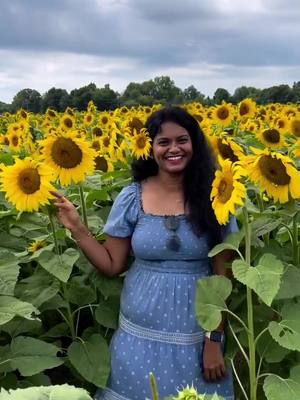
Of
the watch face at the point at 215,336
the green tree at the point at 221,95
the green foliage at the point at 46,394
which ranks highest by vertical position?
the green foliage at the point at 46,394

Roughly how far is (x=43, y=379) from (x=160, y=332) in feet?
1.77

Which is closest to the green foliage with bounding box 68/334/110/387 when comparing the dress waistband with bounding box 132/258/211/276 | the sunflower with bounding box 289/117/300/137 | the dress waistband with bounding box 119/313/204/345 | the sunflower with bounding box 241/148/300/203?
the dress waistband with bounding box 119/313/204/345

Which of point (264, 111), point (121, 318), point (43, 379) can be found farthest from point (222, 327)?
point (264, 111)

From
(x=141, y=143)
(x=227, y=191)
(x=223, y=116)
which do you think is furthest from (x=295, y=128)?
(x=227, y=191)

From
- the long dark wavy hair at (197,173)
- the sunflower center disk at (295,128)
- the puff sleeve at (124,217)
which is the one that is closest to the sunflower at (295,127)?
the sunflower center disk at (295,128)

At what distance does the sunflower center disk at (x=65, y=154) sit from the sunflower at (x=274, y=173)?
890 millimetres

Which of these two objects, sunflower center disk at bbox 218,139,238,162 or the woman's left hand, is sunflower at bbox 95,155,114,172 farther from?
the woman's left hand

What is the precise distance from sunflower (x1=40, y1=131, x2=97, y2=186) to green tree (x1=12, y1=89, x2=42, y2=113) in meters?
17.2

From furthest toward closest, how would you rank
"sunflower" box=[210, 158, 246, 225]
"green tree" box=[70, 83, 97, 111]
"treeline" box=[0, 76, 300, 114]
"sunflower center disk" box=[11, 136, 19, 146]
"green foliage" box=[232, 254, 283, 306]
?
"green tree" box=[70, 83, 97, 111] → "treeline" box=[0, 76, 300, 114] → "sunflower center disk" box=[11, 136, 19, 146] → "sunflower" box=[210, 158, 246, 225] → "green foliage" box=[232, 254, 283, 306]

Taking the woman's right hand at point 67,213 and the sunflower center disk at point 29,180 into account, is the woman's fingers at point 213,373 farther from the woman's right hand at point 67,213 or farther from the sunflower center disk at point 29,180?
the sunflower center disk at point 29,180

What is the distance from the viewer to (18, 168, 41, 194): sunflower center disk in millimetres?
2748

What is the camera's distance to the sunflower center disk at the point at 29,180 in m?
2.75

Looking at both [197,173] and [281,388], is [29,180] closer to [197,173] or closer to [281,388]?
[197,173]

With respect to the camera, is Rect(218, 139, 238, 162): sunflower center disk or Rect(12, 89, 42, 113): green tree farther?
Rect(12, 89, 42, 113): green tree
